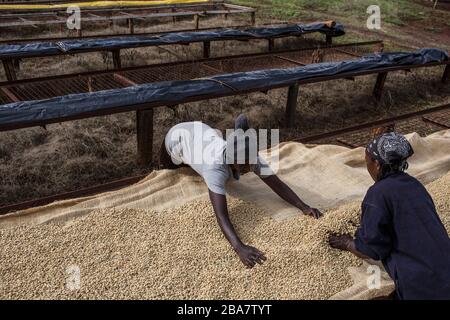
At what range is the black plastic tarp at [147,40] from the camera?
5.79 m

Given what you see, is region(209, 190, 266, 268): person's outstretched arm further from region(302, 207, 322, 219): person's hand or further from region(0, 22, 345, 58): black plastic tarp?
region(0, 22, 345, 58): black plastic tarp

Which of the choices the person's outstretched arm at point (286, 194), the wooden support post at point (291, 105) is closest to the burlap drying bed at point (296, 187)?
the person's outstretched arm at point (286, 194)

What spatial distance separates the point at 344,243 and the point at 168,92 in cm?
233

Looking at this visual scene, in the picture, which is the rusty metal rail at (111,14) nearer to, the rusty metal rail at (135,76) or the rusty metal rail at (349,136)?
the rusty metal rail at (135,76)

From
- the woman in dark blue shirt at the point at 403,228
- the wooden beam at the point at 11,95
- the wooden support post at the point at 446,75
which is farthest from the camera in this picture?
the wooden support post at the point at 446,75

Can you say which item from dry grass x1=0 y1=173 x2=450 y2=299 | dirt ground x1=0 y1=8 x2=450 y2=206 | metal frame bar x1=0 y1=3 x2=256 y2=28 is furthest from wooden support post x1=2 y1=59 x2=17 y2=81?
dry grass x1=0 y1=173 x2=450 y2=299

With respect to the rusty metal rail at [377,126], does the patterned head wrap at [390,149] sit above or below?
above

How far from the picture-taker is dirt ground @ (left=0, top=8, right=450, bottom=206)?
3756mm

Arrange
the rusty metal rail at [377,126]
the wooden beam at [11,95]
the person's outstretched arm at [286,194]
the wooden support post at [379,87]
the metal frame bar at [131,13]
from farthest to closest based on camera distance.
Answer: the metal frame bar at [131,13] < the wooden support post at [379,87] < the wooden beam at [11,95] < the rusty metal rail at [377,126] < the person's outstretched arm at [286,194]

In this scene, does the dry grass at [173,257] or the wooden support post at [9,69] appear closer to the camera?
the dry grass at [173,257]

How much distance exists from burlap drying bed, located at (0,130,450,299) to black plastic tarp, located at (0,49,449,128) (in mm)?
962

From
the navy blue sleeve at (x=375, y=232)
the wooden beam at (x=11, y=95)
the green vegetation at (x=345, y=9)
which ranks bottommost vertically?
the wooden beam at (x=11, y=95)

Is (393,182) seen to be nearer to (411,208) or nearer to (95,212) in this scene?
(411,208)

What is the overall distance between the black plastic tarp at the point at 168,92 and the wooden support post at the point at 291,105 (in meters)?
0.09
